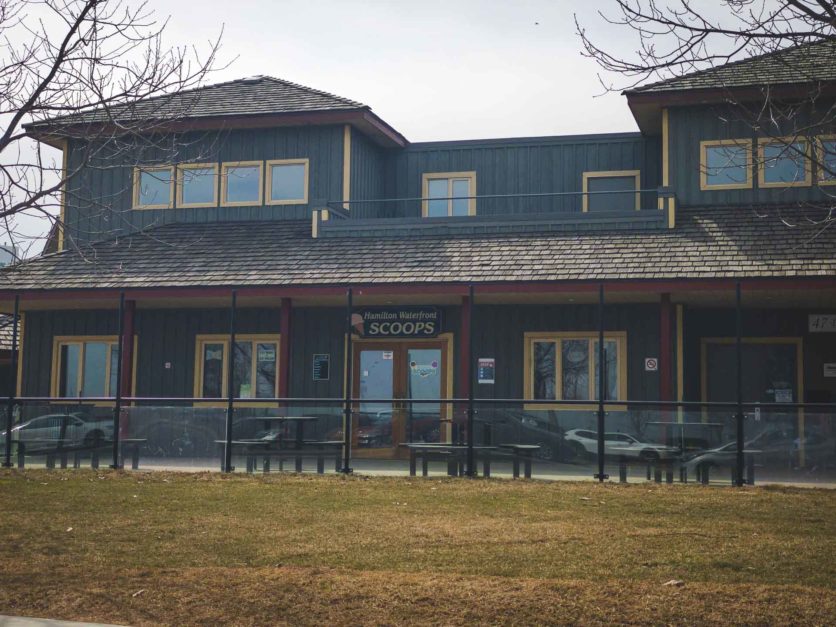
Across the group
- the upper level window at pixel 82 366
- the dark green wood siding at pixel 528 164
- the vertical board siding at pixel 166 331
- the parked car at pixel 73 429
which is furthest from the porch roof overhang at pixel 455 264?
the dark green wood siding at pixel 528 164

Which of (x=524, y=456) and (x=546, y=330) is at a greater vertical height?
(x=546, y=330)

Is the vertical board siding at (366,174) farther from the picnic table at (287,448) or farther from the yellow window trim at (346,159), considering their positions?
the picnic table at (287,448)

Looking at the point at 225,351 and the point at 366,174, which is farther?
the point at 366,174

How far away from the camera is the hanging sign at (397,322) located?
22766mm

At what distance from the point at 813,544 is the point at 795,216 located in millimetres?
11533

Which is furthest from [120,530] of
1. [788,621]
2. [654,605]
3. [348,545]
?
[788,621]

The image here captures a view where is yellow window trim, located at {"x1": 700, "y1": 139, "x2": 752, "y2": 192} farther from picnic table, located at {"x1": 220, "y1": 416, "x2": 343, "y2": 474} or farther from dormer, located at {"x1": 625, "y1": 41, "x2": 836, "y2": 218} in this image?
picnic table, located at {"x1": 220, "y1": 416, "x2": 343, "y2": 474}

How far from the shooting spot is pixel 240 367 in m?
24.2

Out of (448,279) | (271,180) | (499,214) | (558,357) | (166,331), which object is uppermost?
(271,180)

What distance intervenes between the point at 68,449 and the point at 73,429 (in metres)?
0.35

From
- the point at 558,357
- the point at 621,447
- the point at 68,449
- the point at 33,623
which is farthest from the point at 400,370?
the point at 33,623

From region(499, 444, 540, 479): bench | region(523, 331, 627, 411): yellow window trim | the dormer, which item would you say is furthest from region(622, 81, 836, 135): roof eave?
region(499, 444, 540, 479): bench

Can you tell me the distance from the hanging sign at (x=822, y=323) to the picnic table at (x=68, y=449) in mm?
12888

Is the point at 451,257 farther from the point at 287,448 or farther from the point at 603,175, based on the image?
the point at 603,175
